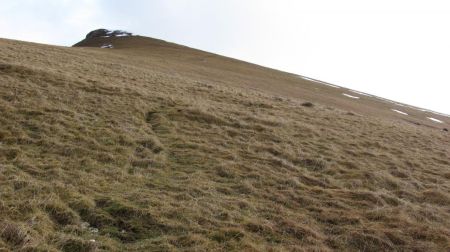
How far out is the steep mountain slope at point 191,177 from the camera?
406 inches

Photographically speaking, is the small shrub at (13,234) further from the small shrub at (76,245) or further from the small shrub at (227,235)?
the small shrub at (227,235)

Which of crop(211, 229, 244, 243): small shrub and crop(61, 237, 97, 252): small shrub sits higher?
crop(211, 229, 244, 243): small shrub

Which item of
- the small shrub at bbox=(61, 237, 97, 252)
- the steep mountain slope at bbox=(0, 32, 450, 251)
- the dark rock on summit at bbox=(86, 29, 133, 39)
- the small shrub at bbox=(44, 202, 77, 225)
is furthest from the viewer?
the dark rock on summit at bbox=(86, 29, 133, 39)

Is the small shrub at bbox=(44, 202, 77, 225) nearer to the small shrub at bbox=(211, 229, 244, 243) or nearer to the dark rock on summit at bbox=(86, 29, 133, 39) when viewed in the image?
the small shrub at bbox=(211, 229, 244, 243)

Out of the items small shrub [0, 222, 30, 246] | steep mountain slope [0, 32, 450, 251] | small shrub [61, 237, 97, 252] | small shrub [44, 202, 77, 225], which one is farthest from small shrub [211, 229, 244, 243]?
small shrub [0, 222, 30, 246]

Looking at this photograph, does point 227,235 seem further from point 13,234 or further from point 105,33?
point 105,33

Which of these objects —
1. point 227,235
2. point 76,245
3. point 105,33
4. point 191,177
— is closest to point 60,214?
point 76,245

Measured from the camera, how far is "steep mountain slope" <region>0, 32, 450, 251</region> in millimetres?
10305

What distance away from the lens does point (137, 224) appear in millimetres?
10516

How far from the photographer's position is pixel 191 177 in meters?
14.2

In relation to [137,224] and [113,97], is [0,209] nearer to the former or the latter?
[137,224]

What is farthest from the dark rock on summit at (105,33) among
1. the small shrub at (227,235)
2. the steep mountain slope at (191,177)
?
the small shrub at (227,235)

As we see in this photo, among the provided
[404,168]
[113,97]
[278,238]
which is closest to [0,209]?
[278,238]

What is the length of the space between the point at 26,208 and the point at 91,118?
929 cm
